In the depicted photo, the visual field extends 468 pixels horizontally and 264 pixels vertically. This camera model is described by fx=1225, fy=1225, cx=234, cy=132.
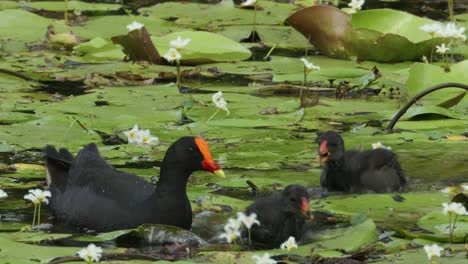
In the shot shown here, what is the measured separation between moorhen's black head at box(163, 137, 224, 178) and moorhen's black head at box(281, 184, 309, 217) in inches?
14.2

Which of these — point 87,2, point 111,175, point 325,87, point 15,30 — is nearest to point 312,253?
point 111,175

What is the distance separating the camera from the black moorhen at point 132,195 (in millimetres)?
6020

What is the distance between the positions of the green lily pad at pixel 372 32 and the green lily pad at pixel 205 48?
0.52 meters

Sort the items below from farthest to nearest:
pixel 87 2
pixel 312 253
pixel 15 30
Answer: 1. pixel 87 2
2. pixel 15 30
3. pixel 312 253

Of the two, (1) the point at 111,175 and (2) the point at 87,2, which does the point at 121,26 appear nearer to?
(2) the point at 87,2

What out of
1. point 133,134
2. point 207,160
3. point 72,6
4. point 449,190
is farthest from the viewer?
point 72,6

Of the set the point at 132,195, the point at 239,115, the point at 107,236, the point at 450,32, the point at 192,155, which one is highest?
the point at 450,32

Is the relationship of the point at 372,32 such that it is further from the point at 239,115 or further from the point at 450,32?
the point at 239,115

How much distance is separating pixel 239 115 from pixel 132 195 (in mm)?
2295

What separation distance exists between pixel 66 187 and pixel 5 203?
1.07 ft

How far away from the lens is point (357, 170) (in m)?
6.92

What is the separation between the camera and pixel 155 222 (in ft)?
19.8

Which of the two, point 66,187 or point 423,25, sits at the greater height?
point 423,25

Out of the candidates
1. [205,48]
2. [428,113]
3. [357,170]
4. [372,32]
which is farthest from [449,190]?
[205,48]
